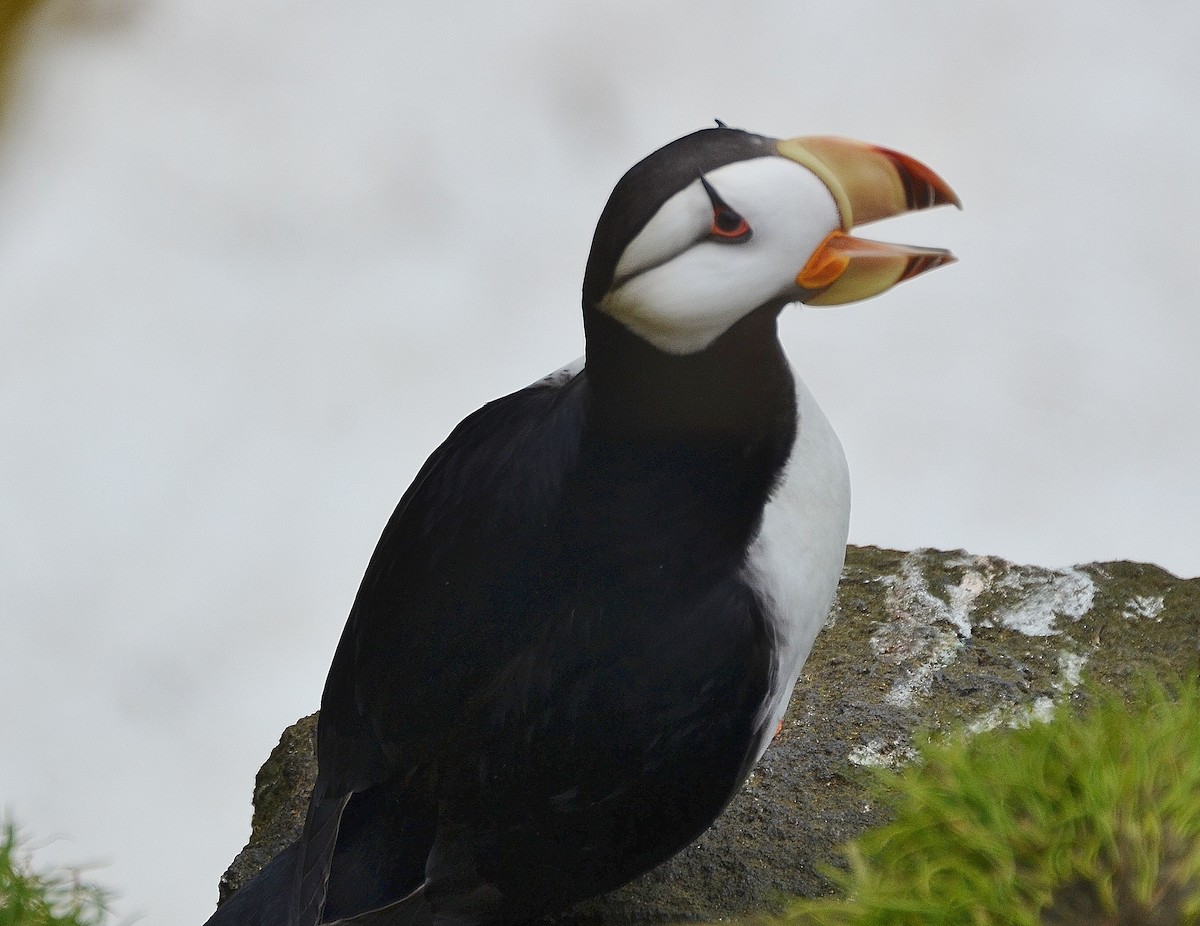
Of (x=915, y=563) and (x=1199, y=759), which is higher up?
(x=915, y=563)

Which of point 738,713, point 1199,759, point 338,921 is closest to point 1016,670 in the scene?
point 738,713

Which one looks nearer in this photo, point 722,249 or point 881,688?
point 722,249

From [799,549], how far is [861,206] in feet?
1.10

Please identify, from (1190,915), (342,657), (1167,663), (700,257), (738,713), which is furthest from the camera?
(1167,663)

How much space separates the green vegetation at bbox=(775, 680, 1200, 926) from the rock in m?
0.43

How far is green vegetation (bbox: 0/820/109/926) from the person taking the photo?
1385 millimetres

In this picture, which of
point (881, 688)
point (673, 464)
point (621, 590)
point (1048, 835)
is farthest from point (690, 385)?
point (881, 688)

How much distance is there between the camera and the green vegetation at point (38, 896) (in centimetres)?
138

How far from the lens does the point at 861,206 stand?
1.19 meters

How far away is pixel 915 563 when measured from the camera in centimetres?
215

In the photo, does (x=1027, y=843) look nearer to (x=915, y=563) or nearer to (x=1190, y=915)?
(x=1190, y=915)

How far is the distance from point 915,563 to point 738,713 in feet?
3.16

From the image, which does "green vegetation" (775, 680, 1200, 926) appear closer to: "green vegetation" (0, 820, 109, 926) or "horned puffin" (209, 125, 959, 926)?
"horned puffin" (209, 125, 959, 926)

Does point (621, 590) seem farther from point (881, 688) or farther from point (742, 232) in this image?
point (881, 688)
